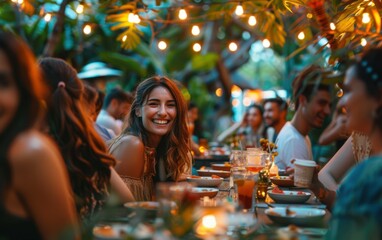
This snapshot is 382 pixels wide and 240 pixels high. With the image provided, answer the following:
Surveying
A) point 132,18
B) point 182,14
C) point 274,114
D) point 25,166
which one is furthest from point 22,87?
point 274,114

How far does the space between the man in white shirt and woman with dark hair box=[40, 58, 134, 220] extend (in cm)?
328

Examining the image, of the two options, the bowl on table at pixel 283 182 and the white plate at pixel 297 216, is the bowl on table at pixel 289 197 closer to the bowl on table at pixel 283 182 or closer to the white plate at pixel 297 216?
the white plate at pixel 297 216

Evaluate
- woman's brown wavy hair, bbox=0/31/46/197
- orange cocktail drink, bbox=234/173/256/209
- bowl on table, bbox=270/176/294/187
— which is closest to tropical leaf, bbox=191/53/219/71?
bowl on table, bbox=270/176/294/187

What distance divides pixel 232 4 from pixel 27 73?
449 centimetres

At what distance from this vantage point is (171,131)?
5086 millimetres

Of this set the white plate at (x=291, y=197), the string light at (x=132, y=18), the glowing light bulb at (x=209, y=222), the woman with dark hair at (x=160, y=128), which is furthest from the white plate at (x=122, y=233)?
the string light at (x=132, y=18)

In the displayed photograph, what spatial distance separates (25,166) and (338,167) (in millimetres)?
2831

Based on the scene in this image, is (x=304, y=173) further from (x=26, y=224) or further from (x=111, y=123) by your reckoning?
(x=111, y=123)

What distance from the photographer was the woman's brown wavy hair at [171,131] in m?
5.01

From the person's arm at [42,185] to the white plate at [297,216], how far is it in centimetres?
115

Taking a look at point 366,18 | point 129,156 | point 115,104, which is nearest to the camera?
point 129,156

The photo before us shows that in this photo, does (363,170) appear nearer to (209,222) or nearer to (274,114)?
(209,222)

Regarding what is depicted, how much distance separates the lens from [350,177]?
8.66 feet

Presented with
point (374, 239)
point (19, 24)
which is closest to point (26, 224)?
point (374, 239)
